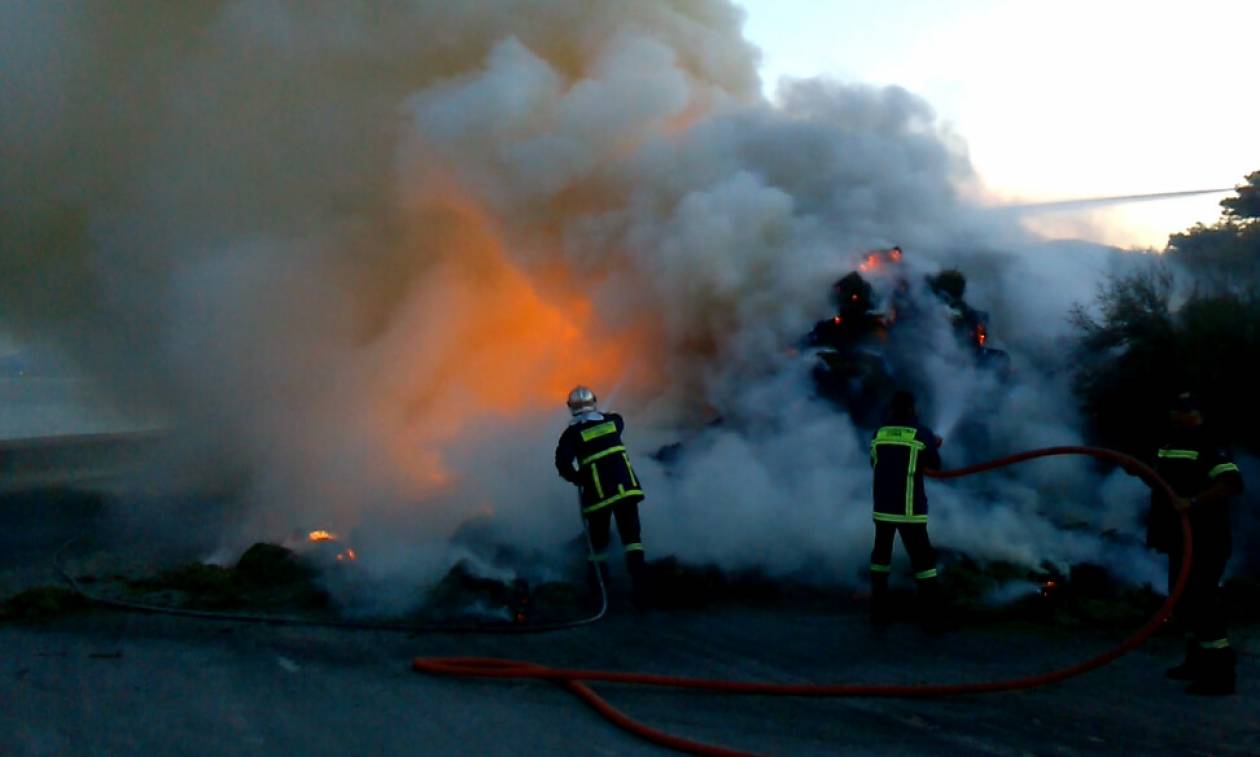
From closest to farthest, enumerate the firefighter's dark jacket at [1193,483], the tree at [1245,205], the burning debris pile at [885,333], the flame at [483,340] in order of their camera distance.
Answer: the firefighter's dark jacket at [1193,483] < the burning debris pile at [885,333] < the flame at [483,340] < the tree at [1245,205]

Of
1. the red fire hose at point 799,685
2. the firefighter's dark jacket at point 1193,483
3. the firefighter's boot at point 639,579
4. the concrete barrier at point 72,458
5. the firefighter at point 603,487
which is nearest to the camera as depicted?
the red fire hose at point 799,685

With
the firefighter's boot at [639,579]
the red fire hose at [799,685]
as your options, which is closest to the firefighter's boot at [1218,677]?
the red fire hose at [799,685]

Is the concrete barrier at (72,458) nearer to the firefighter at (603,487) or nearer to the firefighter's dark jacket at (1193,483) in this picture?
the firefighter at (603,487)

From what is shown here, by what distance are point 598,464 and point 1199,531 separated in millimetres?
3849

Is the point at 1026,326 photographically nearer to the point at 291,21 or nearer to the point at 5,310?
the point at 291,21

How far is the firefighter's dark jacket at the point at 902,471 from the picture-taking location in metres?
6.82

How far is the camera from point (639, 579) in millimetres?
7344

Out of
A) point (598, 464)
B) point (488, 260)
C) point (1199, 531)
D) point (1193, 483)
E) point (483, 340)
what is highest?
point (488, 260)

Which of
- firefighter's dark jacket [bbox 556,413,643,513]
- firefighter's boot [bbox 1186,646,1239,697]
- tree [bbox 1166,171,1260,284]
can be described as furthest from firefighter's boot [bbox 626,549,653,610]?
tree [bbox 1166,171,1260,284]

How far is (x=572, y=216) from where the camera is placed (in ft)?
39.2

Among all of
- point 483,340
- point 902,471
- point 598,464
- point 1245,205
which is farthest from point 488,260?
point 1245,205

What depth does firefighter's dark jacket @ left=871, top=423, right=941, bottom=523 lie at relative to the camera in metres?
6.82

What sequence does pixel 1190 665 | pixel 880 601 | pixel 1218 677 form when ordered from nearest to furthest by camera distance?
pixel 1218 677 → pixel 1190 665 → pixel 880 601

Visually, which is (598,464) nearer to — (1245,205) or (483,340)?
(483,340)
